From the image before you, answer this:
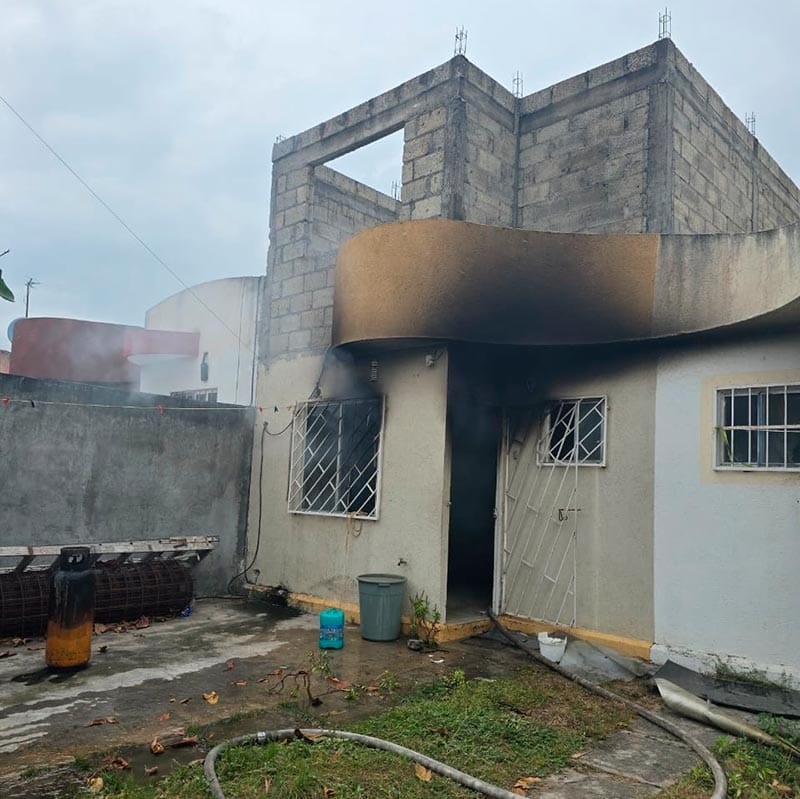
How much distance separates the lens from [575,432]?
7.42m

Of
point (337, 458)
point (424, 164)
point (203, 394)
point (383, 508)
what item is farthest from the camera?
point (203, 394)

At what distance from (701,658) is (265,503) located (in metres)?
5.89

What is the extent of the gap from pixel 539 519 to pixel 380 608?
200 centimetres

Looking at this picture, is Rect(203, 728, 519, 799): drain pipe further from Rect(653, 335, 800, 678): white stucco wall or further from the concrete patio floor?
Rect(653, 335, 800, 678): white stucco wall

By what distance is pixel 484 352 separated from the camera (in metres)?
7.89

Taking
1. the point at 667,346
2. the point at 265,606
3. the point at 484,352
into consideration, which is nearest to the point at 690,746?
the point at 667,346

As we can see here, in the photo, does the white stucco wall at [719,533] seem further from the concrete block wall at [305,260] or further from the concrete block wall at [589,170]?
the concrete block wall at [305,260]

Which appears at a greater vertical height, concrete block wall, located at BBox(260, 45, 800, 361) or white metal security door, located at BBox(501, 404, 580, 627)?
concrete block wall, located at BBox(260, 45, 800, 361)

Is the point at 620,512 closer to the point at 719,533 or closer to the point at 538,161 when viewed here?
the point at 719,533

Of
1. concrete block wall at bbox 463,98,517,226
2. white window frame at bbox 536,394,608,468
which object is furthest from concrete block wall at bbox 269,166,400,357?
white window frame at bbox 536,394,608,468

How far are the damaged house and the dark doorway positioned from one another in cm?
4

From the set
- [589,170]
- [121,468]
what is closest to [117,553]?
[121,468]

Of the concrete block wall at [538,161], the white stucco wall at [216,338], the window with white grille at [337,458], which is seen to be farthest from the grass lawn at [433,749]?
the white stucco wall at [216,338]

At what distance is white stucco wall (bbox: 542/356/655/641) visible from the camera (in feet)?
21.9
